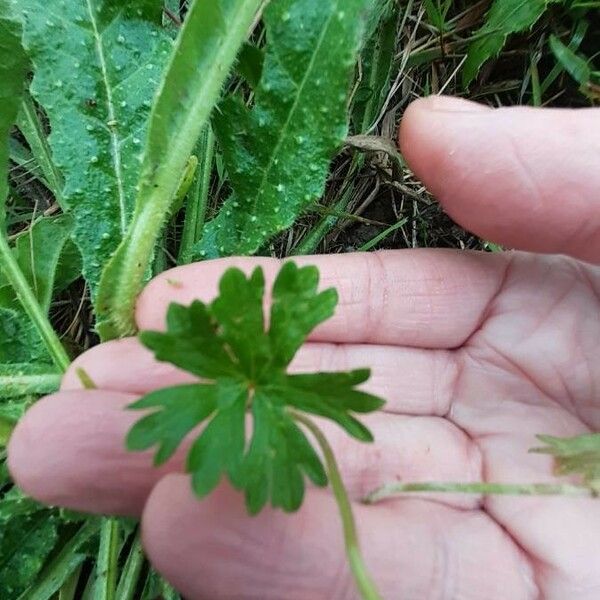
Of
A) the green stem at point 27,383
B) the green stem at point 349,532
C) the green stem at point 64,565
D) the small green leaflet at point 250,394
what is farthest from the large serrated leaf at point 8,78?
the green stem at point 349,532

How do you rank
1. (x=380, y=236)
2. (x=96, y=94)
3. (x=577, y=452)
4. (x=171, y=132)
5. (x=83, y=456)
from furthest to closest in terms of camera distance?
(x=380, y=236) → (x=96, y=94) → (x=171, y=132) → (x=577, y=452) → (x=83, y=456)

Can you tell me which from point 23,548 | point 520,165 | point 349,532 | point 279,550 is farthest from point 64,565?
point 520,165

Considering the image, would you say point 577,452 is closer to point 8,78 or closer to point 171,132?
point 171,132

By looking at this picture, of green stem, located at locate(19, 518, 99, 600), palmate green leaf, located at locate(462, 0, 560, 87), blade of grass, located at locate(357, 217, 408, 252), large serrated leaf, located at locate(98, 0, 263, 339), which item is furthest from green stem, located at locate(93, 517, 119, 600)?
palmate green leaf, located at locate(462, 0, 560, 87)

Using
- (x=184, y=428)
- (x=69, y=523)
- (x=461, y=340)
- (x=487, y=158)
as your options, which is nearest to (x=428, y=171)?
(x=487, y=158)

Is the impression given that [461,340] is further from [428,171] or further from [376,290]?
[428,171]

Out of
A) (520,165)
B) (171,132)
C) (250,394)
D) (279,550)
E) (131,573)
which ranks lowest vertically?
(131,573)

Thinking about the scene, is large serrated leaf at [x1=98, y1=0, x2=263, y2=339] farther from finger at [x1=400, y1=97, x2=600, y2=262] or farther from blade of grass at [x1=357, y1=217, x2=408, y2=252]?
blade of grass at [x1=357, y1=217, x2=408, y2=252]
